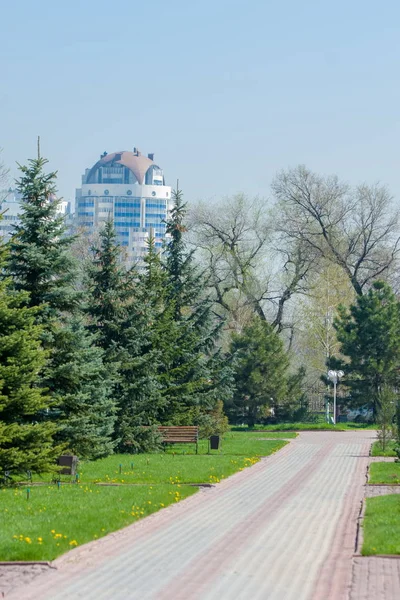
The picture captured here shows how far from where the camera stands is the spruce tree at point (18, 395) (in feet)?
73.7

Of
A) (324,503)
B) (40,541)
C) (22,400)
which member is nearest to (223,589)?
(40,541)

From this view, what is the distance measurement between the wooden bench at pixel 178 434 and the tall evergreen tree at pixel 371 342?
22.3m

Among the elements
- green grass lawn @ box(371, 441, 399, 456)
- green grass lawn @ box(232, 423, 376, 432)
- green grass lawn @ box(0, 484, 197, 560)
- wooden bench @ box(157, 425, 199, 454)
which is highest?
green grass lawn @ box(232, 423, 376, 432)

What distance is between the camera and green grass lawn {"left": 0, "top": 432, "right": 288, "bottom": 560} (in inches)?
564

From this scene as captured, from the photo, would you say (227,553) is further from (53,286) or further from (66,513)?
(53,286)

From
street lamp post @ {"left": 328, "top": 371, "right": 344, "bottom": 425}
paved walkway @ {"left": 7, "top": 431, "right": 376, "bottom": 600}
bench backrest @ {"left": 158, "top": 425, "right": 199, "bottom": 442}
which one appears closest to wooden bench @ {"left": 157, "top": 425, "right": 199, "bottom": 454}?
bench backrest @ {"left": 158, "top": 425, "right": 199, "bottom": 442}

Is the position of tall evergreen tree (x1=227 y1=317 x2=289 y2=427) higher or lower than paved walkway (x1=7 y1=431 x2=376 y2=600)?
higher

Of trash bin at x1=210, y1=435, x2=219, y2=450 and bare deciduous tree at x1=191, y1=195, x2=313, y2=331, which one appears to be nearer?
trash bin at x1=210, y1=435, x2=219, y2=450

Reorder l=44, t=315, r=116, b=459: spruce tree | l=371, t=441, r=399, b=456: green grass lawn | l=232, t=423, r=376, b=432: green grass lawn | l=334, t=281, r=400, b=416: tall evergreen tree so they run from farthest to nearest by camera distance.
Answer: l=334, t=281, r=400, b=416: tall evergreen tree → l=232, t=423, r=376, b=432: green grass lawn → l=371, t=441, r=399, b=456: green grass lawn → l=44, t=315, r=116, b=459: spruce tree

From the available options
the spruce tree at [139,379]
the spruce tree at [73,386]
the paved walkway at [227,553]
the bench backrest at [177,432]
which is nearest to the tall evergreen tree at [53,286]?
the spruce tree at [73,386]

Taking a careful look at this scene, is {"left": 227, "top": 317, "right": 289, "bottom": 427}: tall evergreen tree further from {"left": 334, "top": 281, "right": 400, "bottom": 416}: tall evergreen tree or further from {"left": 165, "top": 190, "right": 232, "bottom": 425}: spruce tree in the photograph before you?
{"left": 165, "top": 190, "right": 232, "bottom": 425}: spruce tree

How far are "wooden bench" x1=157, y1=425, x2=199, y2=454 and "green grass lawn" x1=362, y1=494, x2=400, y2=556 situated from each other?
16109 millimetres

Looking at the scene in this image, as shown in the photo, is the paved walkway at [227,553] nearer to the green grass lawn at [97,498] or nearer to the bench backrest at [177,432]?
the green grass lawn at [97,498]

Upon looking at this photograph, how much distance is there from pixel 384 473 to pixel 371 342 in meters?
32.0
